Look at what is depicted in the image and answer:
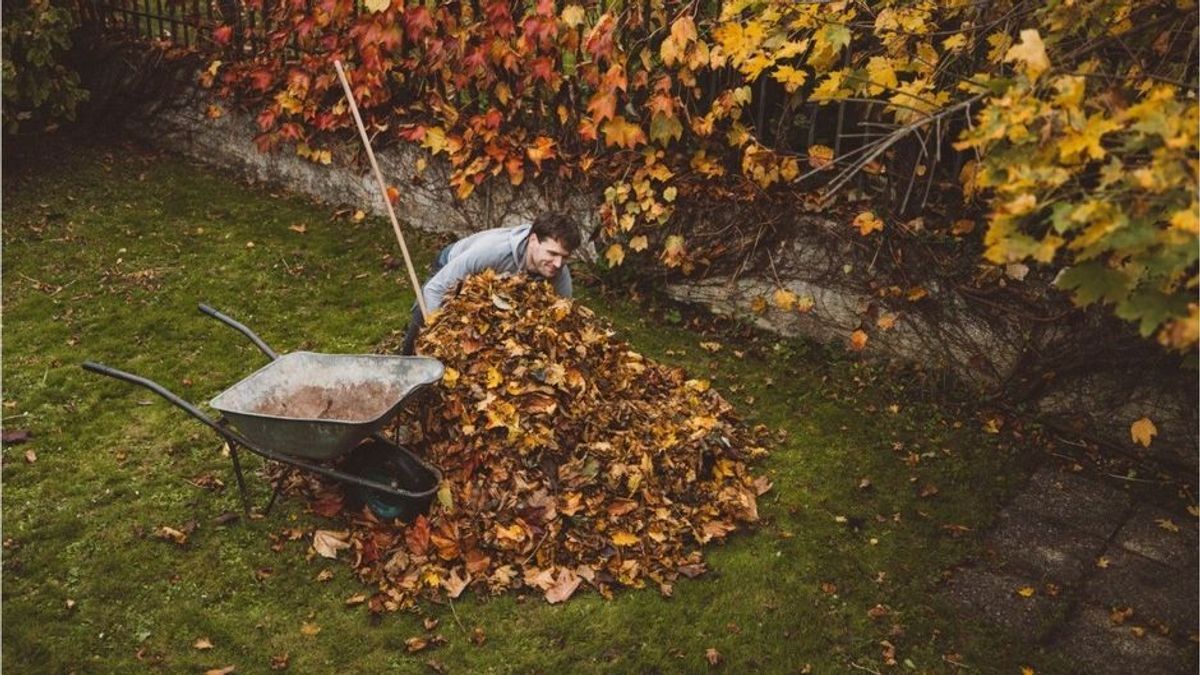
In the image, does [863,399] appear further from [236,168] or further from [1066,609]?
[236,168]

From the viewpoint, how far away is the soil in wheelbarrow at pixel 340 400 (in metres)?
4.08

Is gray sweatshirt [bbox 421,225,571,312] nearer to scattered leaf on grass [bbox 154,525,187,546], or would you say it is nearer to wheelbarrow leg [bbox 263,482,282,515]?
wheelbarrow leg [bbox 263,482,282,515]

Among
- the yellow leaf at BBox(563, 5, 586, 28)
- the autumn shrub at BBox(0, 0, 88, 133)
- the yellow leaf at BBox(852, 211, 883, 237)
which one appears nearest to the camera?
the yellow leaf at BBox(852, 211, 883, 237)

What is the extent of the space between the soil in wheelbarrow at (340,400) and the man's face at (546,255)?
3.19 ft

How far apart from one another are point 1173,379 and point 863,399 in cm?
153

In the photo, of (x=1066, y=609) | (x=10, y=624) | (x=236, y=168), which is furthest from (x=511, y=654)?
(x=236, y=168)

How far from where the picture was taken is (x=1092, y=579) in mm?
4016

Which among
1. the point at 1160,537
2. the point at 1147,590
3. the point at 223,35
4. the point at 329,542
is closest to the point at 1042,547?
the point at 1147,590

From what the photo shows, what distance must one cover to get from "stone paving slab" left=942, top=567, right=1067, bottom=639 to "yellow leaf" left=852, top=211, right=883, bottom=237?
6.44 feet

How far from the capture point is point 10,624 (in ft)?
11.5

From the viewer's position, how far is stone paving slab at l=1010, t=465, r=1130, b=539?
173 inches

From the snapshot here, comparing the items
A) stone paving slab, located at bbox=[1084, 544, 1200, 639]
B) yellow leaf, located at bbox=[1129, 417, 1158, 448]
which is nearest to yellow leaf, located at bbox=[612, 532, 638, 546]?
stone paving slab, located at bbox=[1084, 544, 1200, 639]

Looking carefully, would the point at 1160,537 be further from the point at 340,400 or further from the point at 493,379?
the point at 340,400

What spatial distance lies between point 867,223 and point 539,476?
2.46 m
